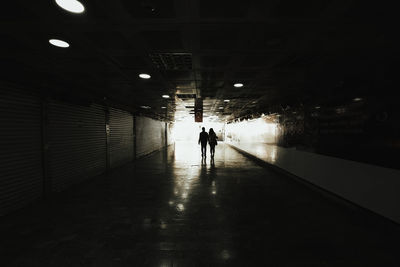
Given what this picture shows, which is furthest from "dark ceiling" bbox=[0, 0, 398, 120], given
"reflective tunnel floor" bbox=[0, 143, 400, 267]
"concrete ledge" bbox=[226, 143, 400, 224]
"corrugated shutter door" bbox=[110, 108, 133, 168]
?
Answer: "corrugated shutter door" bbox=[110, 108, 133, 168]

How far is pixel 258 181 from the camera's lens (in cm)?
715

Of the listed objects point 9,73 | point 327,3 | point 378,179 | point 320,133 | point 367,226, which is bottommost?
point 367,226

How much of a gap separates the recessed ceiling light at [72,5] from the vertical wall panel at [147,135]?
11.1 metres

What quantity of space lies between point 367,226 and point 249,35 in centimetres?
456

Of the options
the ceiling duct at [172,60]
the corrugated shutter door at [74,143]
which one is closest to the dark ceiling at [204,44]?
the ceiling duct at [172,60]

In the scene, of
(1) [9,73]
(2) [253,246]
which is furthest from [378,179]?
(1) [9,73]

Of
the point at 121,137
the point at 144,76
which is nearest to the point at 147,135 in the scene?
the point at 121,137

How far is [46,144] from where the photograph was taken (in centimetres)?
552

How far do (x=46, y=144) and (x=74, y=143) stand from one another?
1.30 m

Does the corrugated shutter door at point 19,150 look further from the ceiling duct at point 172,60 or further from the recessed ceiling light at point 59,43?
the ceiling duct at point 172,60

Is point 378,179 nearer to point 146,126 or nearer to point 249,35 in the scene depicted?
point 249,35

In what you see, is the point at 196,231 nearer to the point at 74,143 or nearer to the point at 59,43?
the point at 59,43

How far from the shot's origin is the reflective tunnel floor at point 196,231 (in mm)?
2846

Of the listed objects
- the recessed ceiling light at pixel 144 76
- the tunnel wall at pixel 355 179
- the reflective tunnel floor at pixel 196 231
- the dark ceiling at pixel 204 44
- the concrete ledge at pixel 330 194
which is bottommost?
the reflective tunnel floor at pixel 196 231
